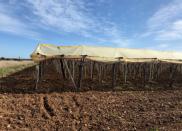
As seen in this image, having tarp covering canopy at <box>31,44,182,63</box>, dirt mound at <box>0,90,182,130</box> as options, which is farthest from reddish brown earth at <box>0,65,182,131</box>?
tarp covering canopy at <box>31,44,182,63</box>

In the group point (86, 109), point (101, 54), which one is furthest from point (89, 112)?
point (101, 54)

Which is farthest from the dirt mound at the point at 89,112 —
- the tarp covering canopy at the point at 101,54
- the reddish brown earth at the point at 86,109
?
the tarp covering canopy at the point at 101,54

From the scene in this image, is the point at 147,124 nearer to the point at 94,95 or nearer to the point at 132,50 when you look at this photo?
the point at 94,95

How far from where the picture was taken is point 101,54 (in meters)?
14.8

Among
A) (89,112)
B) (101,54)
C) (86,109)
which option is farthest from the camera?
(101,54)

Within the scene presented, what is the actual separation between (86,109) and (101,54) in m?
5.23

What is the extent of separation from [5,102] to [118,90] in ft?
18.5

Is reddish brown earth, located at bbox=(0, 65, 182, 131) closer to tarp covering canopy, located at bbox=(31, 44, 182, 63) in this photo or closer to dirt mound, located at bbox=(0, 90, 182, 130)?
dirt mound, located at bbox=(0, 90, 182, 130)

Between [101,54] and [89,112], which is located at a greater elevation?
[101,54]

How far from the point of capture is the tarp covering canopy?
13.7m

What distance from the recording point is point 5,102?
10070 mm

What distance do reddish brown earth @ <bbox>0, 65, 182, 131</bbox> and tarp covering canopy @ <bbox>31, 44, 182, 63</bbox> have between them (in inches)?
58.9

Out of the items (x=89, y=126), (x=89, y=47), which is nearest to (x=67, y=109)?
(x=89, y=126)

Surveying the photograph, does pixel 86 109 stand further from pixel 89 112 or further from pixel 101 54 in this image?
pixel 101 54
